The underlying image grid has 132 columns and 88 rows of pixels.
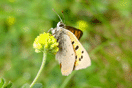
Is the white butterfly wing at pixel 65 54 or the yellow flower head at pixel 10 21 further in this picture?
the yellow flower head at pixel 10 21

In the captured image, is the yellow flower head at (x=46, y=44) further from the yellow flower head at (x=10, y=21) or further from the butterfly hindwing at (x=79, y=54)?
the yellow flower head at (x=10, y=21)

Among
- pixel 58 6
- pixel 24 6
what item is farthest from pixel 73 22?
pixel 24 6

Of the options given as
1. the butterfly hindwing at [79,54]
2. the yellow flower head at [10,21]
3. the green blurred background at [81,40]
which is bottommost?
the butterfly hindwing at [79,54]

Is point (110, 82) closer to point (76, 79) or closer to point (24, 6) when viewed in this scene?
point (76, 79)

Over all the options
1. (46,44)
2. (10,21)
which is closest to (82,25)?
(10,21)

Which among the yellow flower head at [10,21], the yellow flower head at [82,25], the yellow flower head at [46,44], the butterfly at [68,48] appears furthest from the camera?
the yellow flower head at [10,21]

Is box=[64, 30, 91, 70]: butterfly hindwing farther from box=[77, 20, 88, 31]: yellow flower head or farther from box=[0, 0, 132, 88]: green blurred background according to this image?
box=[77, 20, 88, 31]: yellow flower head

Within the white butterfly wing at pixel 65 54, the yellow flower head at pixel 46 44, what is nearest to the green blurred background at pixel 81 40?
the white butterfly wing at pixel 65 54

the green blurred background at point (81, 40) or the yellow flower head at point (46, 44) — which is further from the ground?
the green blurred background at point (81, 40)
